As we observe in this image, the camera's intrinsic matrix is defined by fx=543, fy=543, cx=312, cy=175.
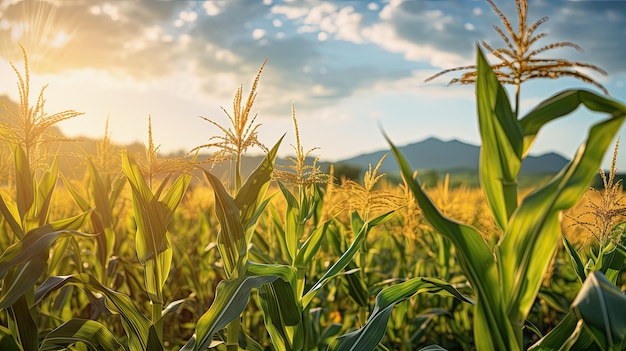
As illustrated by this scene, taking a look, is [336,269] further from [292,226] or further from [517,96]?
[517,96]

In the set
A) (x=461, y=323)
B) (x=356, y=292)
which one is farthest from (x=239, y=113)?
(x=461, y=323)

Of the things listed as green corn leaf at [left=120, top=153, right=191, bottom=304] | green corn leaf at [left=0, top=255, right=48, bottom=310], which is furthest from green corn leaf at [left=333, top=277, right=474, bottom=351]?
green corn leaf at [left=0, top=255, right=48, bottom=310]

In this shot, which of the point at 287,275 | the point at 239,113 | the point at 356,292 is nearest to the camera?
the point at 239,113

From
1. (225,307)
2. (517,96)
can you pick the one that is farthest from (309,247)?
(517,96)

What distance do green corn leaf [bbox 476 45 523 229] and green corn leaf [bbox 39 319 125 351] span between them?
1552 mm

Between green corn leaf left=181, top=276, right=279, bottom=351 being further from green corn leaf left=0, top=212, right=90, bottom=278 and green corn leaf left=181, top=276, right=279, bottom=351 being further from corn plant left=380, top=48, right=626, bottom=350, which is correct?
corn plant left=380, top=48, right=626, bottom=350

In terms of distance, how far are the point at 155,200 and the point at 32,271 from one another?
467 millimetres

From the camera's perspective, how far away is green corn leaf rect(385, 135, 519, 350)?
1548 mm

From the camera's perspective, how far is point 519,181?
5.10 ft

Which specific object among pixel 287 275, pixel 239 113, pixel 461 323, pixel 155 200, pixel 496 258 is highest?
pixel 239 113

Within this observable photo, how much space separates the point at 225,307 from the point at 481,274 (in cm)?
85

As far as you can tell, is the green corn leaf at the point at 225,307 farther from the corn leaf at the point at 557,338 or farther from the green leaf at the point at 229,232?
the corn leaf at the point at 557,338

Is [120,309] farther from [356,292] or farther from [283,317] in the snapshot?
[356,292]

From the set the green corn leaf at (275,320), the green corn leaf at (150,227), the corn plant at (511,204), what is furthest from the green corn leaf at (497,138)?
the green corn leaf at (150,227)
